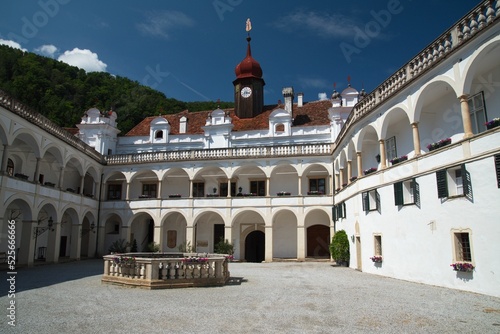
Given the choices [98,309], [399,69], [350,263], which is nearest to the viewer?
[98,309]

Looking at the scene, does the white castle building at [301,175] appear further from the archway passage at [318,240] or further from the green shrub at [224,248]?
the green shrub at [224,248]

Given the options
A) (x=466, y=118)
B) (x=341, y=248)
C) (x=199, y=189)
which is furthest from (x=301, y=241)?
(x=466, y=118)

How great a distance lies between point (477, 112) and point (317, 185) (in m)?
17.0

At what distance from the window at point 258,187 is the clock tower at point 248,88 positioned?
764cm

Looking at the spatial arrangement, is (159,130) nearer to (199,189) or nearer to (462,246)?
(199,189)

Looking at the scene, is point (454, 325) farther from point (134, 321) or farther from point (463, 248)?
point (134, 321)

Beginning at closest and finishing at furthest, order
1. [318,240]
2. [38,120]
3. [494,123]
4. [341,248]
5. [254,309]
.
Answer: [254,309] < [494,123] < [341,248] < [38,120] < [318,240]

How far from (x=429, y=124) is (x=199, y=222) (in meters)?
20.5

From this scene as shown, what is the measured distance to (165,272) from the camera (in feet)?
42.4

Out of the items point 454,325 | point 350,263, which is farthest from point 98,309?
point 350,263

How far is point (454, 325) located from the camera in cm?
781

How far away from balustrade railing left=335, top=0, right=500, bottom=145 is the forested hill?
101 ft

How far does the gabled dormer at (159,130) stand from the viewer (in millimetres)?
34875

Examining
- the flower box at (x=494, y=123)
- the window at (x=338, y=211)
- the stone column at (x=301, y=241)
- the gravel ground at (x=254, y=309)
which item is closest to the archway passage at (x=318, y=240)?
the stone column at (x=301, y=241)
